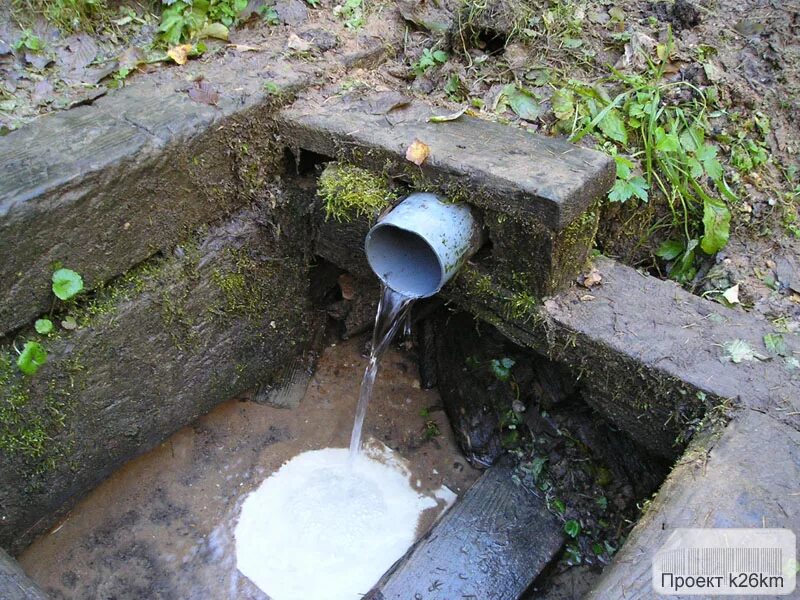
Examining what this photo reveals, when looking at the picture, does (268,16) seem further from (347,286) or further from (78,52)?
(347,286)

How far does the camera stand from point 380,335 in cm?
320

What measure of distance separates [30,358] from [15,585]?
758mm

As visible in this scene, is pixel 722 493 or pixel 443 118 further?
pixel 443 118

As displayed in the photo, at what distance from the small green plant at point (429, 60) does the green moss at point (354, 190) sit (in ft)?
2.68

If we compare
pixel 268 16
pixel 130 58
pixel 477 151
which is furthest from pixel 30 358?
pixel 268 16

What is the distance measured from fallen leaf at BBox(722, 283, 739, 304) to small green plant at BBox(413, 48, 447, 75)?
1.66m

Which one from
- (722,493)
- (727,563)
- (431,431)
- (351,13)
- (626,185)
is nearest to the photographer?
(727,563)

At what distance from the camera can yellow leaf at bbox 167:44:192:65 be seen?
9.34 ft

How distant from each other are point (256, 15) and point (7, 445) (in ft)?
7.22

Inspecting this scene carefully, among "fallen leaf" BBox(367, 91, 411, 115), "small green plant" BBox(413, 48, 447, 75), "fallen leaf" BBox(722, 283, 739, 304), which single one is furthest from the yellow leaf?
Result: "fallen leaf" BBox(722, 283, 739, 304)

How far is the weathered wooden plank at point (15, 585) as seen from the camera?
1890 millimetres

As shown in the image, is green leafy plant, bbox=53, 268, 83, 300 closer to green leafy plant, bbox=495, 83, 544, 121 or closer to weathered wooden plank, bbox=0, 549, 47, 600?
weathered wooden plank, bbox=0, 549, 47, 600

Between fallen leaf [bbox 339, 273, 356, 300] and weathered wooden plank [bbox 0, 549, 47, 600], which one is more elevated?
weathered wooden plank [bbox 0, 549, 47, 600]

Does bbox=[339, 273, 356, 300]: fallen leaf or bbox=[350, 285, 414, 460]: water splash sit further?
bbox=[339, 273, 356, 300]: fallen leaf
